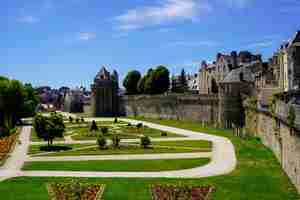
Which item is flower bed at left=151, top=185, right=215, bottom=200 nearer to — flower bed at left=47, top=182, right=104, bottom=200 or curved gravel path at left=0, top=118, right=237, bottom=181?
flower bed at left=47, top=182, right=104, bottom=200

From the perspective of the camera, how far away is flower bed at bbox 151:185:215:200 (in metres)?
18.5

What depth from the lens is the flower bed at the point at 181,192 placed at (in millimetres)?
18462

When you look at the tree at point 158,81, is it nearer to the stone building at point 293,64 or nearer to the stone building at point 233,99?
the stone building at point 233,99

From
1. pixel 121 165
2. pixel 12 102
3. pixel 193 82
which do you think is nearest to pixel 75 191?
pixel 121 165

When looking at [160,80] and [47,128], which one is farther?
[160,80]

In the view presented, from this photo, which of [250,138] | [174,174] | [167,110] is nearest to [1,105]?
[167,110]

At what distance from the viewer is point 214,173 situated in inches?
974

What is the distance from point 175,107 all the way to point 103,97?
23470mm

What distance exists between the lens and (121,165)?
27609mm

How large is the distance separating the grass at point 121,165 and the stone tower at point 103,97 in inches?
2385

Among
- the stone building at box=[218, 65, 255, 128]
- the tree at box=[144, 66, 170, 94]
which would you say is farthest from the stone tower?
the stone building at box=[218, 65, 255, 128]

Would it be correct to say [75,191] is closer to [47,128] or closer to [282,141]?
[282,141]

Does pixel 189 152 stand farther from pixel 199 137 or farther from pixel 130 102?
pixel 130 102

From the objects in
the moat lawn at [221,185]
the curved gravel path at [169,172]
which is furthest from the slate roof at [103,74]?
the moat lawn at [221,185]
